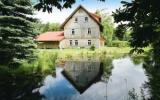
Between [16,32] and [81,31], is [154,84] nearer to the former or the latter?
[16,32]

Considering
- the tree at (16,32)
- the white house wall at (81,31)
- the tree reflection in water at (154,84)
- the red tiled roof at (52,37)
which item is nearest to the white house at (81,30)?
the white house wall at (81,31)

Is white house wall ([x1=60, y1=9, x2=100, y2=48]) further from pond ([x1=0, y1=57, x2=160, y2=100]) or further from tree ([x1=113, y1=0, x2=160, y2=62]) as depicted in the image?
tree ([x1=113, y1=0, x2=160, y2=62])

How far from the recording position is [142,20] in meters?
9.66

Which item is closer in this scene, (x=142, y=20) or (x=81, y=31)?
(x=142, y=20)

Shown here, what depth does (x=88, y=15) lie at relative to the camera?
2586 inches

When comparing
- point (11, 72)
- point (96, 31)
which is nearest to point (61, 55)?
point (96, 31)

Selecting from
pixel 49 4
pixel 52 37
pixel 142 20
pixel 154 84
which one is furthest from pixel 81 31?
pixel 49 4

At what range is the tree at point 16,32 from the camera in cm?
2802

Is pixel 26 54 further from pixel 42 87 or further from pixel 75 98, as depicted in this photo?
pixel 75 98

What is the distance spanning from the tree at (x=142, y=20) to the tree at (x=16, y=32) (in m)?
17.8

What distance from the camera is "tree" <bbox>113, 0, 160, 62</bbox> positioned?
8945mm

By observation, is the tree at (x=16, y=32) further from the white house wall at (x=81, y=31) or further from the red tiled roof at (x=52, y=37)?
the white house wall at (x=81, y=31)

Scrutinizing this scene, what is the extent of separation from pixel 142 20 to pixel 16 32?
20.7 meters

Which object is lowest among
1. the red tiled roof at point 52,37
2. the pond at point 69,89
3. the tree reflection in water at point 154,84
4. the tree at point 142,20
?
the pond at point 69,89
